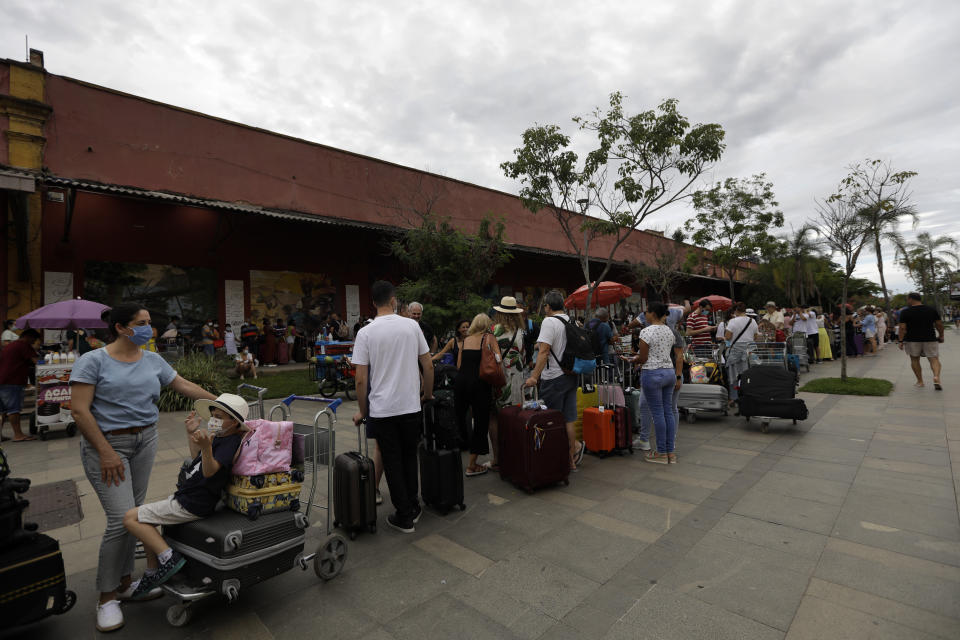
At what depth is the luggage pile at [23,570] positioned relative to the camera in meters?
2.23

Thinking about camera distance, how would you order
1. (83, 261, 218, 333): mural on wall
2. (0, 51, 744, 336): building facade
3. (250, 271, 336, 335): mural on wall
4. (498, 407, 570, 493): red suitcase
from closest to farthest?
(498, 407, 570, 493): red suitcase → (0, 51, 744, 336): building facade → (83, 261, 218, 333): mural on wall → (250, 271, 336, 335): mural on wall

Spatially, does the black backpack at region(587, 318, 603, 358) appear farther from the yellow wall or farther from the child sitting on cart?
the yellow wall

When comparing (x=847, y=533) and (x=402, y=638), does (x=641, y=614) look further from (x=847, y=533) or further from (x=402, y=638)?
(x=847, y=533)

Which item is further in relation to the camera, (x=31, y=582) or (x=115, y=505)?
(x=115, y=505)

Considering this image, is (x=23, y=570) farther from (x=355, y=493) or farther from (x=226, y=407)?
(x=355, y=493)

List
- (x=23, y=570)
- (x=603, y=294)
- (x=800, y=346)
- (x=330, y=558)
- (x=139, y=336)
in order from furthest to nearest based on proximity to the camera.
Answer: (x=800, y=346) → (x=603, y=294) → (x=330, y=558) → (x=139, y=336) → (x=23, y=570)

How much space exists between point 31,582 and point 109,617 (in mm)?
438

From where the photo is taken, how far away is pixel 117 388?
2.63 meters

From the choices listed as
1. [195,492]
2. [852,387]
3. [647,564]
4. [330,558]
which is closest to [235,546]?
[195,492]

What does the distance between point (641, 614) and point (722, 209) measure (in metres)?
20.5

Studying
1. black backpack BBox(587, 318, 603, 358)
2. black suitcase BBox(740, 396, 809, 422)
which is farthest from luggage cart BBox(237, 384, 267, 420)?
black suitcase BBox(740, 396, 809, 422)

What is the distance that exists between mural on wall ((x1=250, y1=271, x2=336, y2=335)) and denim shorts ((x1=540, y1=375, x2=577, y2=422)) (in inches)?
494

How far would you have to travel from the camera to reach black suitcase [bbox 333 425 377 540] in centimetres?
347

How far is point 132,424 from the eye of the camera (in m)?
2.70
